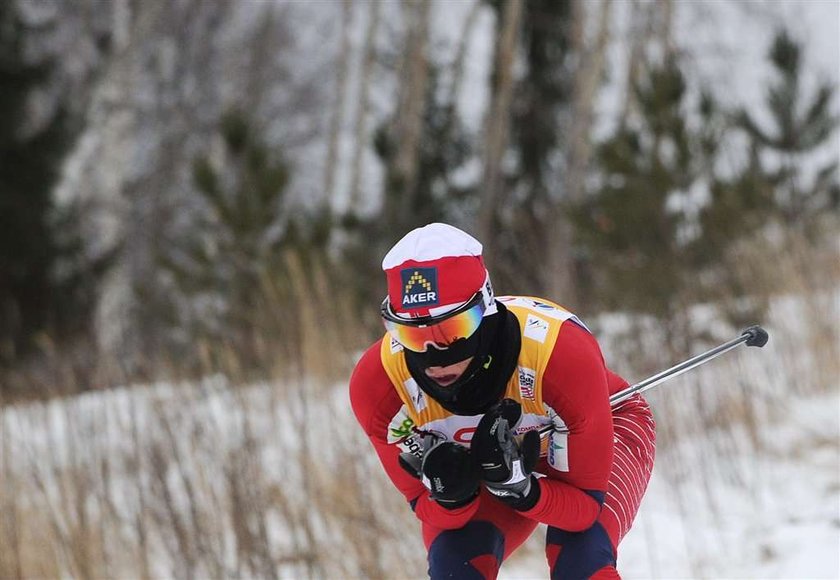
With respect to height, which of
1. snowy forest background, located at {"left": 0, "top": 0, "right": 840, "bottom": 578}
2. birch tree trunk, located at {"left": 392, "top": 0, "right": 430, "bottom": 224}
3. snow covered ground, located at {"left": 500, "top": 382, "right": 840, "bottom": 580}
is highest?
birch tree trunk, located at {"left": 392, "top": 0, "right": 430, "bottom": 224}

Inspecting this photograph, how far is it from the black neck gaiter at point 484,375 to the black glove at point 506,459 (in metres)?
0.07

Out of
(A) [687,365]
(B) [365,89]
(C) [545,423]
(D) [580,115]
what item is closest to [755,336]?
(A) [687,365]

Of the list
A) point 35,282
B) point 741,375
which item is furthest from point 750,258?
point 35,282

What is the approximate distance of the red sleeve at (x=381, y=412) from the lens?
8.48ft

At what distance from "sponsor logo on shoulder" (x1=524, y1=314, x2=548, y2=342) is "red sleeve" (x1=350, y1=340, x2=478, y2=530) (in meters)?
0.36

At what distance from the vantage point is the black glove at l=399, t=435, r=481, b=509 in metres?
2.30

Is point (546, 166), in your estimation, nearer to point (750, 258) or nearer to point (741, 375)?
point (750, 258)

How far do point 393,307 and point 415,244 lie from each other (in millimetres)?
151

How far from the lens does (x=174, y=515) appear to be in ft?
11.2

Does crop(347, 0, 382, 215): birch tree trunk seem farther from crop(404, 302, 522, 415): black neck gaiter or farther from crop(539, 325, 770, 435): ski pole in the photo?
crop(404, 302, 522, 415): black neck gaiter

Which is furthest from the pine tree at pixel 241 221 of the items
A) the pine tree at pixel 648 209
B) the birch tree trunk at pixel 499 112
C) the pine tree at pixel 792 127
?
the pine tree at pixel 792 127

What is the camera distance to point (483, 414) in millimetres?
2533

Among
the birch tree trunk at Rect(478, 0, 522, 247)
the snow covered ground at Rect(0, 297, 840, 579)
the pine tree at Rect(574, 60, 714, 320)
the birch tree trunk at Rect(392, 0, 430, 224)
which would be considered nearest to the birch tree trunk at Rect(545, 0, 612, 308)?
the birch tree trunk at Rect(478, 0, 522, 247)

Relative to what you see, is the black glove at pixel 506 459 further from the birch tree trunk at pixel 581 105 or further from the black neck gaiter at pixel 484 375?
the birch tree trunk at pixel 581 105
